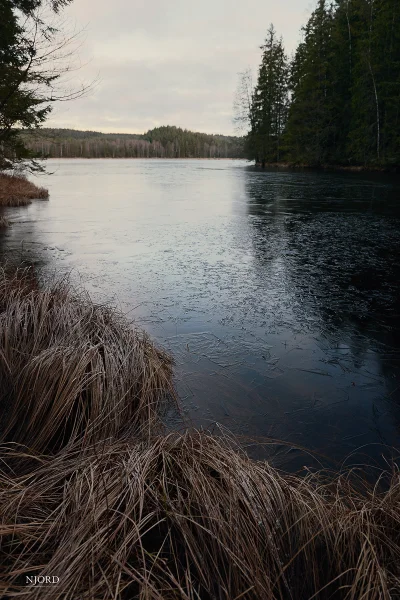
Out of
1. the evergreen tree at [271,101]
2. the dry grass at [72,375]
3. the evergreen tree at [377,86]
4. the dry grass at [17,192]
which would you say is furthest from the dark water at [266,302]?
the evergreen tree at [271,101]

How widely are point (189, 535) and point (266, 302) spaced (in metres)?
4.14

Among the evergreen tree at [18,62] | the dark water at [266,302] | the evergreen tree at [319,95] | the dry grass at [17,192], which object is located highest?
the evergreen tree at [319,95]

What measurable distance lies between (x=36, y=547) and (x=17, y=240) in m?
8.73

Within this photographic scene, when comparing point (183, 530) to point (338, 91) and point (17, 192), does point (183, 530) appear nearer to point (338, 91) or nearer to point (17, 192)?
point (17, 192)

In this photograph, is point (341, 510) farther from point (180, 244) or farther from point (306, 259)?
point (180, 244)

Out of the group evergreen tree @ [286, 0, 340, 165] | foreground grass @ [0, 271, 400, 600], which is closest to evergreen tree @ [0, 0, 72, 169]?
foreground grass @ [0, 271, 400, 600]

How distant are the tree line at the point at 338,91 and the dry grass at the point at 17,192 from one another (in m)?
21.3

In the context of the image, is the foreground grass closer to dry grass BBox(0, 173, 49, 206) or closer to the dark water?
the dark water

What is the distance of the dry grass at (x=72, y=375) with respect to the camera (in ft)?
8.74

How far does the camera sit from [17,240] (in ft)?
30.6

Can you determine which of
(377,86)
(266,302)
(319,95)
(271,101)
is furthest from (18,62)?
(271,101)

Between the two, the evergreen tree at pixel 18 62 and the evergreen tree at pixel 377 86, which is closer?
the evergreen tree at pixel 18 62

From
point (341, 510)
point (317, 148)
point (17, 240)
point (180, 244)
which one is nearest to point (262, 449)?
point (341, 510)

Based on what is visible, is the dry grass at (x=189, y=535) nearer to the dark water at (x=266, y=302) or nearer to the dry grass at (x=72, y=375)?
the dry grass at (x=72, y=375)
